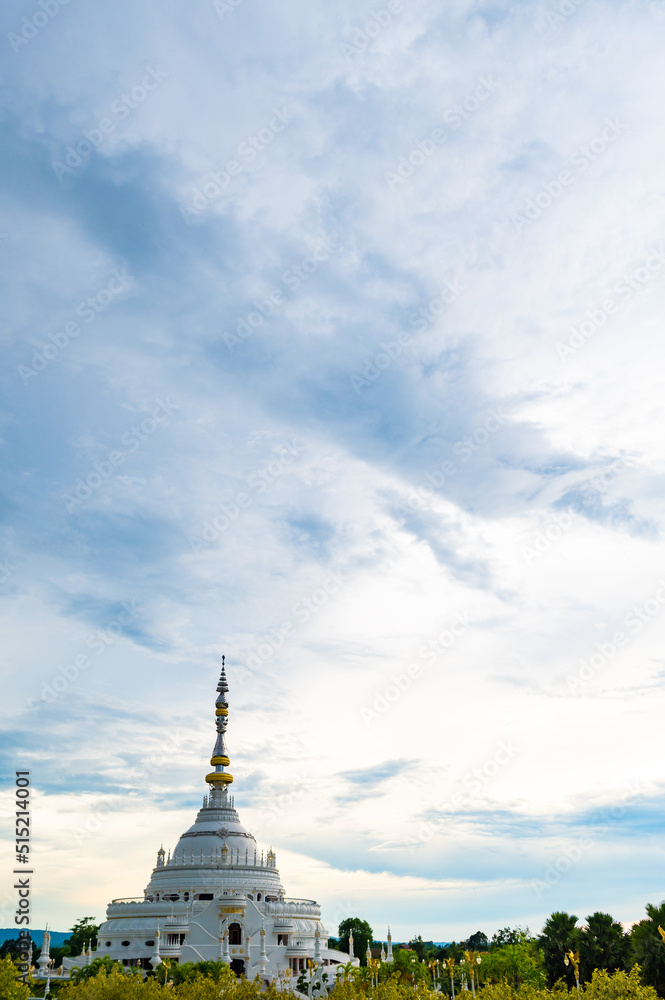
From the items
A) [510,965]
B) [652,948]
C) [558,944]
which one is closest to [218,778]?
[510,965]

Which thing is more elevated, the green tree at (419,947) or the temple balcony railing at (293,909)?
the temple balcony railing at (293,909)

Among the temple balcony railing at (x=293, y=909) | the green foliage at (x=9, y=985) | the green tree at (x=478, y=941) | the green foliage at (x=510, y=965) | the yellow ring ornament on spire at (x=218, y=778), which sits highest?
the yellow ring ornament on spire at (x=218, y=778)

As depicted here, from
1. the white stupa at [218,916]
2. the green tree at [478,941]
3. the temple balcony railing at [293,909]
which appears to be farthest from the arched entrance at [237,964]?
the green tree at [478,941]

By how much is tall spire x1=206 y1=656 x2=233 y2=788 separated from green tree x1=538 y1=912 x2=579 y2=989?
219 feet

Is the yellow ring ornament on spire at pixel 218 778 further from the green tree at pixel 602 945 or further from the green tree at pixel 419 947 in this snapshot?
the green tree at pixel 602 945

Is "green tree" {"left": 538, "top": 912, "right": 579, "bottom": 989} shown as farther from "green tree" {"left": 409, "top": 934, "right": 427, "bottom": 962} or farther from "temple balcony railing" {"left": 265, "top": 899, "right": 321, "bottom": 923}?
"green tree" {"left": 409, "top": 934, "right": 427, "bottom": 962}

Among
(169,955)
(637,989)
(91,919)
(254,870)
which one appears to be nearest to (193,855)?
(254,870)

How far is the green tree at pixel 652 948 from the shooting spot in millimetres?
39875

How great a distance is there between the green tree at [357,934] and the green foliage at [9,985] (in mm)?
79517

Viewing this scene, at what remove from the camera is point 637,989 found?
33562mm

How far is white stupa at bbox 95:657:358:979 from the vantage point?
81688mm

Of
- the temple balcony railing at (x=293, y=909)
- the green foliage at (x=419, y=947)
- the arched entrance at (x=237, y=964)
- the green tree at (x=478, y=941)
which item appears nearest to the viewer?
the arched entrance at (x=237, y=964)

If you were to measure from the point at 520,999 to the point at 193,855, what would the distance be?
68191 millimetres

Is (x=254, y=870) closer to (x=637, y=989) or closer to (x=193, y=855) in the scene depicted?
(x=193, y=855)
